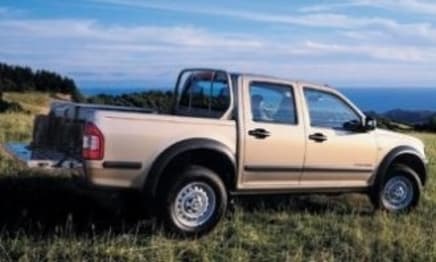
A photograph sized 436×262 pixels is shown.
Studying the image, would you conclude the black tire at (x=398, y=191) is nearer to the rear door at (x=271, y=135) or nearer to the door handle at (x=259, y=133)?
the rear door at (x=271, y=135)

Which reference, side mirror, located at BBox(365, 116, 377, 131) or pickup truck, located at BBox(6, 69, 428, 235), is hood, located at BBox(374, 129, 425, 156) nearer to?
pickup truck, located at BBox(6, 69, 428, 235)

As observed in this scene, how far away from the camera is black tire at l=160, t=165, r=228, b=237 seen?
8.55 metres

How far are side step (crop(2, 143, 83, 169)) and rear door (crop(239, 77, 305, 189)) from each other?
1.85 metres

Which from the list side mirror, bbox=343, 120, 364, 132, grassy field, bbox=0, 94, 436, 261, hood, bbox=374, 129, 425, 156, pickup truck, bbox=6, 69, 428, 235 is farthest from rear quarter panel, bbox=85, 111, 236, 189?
hood, bbox=374, 129, 425, 156

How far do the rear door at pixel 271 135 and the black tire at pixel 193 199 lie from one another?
0.55m

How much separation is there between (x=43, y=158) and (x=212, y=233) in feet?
6.00

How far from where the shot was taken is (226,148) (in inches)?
355

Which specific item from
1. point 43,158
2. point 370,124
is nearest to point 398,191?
point 370,124

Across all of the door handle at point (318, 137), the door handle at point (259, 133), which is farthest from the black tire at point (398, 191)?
the door handle at point (259, 133)

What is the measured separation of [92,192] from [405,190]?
14.3 ft

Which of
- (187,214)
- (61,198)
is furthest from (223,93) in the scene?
(61,198)

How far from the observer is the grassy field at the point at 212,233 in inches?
310

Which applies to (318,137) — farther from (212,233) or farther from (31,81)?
(31,81)

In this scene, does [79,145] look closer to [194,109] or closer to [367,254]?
[194,109]
